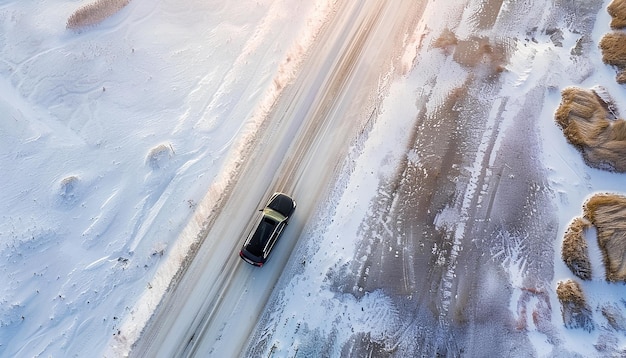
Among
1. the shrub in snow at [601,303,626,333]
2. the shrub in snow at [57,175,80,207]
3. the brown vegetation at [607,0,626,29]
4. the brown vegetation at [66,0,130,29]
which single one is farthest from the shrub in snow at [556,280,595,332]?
the brown vegetation at [66,0,130,29]

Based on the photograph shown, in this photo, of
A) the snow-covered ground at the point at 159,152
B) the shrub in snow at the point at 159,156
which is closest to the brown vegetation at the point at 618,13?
the snow-covered ground at the point at 159,152

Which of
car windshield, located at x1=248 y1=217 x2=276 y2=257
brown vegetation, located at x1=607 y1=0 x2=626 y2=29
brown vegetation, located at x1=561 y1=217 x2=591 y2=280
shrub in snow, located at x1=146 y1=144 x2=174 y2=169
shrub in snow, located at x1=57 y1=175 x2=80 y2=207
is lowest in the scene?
shrub in snow, located at x1=57 y1=175 x2=80 y2=207

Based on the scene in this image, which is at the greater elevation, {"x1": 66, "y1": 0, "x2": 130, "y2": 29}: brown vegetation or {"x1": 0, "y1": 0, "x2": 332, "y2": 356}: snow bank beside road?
{"x1": 66, "y1": 0, "x2": 130, "y2": 29}: brown vegetation

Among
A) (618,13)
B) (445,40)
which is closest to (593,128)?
(618,13)

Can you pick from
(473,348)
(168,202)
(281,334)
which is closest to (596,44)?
(473,348)

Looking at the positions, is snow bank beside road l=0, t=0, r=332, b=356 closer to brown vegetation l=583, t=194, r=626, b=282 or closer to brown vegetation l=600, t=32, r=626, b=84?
brown vegetation l=600, t=32, r=626, b=84

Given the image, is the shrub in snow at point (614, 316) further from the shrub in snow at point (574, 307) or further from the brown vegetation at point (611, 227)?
the brown vegetation at point (611, 227)

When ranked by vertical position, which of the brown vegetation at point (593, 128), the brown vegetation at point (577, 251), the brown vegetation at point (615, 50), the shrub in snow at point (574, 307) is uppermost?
the brown vegetation at point (615, 50)
